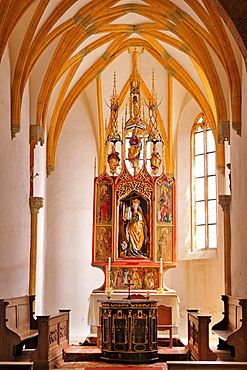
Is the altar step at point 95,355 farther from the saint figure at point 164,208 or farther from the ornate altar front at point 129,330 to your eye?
the saint figure at point 164,208

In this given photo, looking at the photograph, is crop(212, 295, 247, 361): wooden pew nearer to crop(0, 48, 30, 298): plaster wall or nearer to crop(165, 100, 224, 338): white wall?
crop(165, 100, 224, 338): white wall

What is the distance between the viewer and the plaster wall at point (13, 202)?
1129cm

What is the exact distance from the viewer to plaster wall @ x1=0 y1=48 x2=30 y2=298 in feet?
37.0

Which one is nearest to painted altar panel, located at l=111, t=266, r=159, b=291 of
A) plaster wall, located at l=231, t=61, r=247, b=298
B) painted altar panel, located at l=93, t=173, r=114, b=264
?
painted altar panel, located at l=93, t=173, r=114, b=264

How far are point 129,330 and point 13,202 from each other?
370 cm

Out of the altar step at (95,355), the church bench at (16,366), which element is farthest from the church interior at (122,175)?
the church bench at (16,366)

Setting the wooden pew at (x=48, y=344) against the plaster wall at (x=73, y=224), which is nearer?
the wooden pew at (x=48, y=344)

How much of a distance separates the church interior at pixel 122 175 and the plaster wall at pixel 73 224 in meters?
0.03

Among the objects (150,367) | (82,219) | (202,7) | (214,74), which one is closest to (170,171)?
(82,219)

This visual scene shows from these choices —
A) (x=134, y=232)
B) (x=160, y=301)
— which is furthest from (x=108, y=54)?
(x=160, y=301)

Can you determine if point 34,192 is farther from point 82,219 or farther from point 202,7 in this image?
point 202,7

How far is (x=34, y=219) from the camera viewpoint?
1470cm

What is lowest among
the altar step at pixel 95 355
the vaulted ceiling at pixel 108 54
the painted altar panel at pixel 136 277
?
the altar step at pixel 95 355

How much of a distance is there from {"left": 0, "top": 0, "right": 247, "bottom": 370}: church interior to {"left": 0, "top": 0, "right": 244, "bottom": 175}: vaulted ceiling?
3 cm
